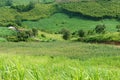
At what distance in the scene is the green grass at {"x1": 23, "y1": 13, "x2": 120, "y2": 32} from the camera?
9788 centimetres

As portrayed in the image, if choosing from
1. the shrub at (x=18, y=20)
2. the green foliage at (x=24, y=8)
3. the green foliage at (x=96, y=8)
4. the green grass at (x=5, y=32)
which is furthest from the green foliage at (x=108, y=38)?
the green foliage at (x=24, y=8)

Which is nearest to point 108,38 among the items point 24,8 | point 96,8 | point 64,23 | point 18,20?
point 64,23

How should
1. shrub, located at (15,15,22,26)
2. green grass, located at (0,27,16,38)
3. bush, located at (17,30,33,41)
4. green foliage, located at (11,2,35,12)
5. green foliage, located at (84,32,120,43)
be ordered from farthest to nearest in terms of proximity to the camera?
1. green foliage, located at (11,2,35,12)
2. shrub, located at (15,15,22,26)
3. green grass, located at (0,27,16,38)
4. bush, located at (17,30,33,41)
5. green foliage, located at (84,32,120,43)

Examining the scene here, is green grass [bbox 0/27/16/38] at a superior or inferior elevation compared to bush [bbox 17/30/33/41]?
→ inferior

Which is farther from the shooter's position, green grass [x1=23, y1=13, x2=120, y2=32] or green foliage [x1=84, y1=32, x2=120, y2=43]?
green grass [x1=23, y1=13, x2=120, y2=32]

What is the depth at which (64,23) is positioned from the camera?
338 feet

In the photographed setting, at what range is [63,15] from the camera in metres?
108

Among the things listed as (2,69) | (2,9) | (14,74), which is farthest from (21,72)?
(2,9)

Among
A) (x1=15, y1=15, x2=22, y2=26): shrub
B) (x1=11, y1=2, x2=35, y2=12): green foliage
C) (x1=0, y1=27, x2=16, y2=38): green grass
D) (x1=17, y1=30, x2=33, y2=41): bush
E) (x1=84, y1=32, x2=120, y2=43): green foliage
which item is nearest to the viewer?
(x1=84, y1=32, x2=120, y2=43): green foliage

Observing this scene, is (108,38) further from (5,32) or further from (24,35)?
(5,32)

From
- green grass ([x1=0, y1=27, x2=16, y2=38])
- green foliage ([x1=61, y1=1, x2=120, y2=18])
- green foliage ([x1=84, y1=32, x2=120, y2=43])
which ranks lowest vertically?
green foliage ([x1=61, y1=1, x2=120, y2=18])

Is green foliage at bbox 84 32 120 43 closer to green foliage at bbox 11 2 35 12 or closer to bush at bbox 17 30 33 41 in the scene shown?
bush at bbox 17 30 33 41

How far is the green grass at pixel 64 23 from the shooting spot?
97.9 m

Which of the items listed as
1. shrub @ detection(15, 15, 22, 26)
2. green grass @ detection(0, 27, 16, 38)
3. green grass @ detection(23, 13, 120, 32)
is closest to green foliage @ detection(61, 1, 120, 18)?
green grass @ detection(23, 13, 120, 32)
